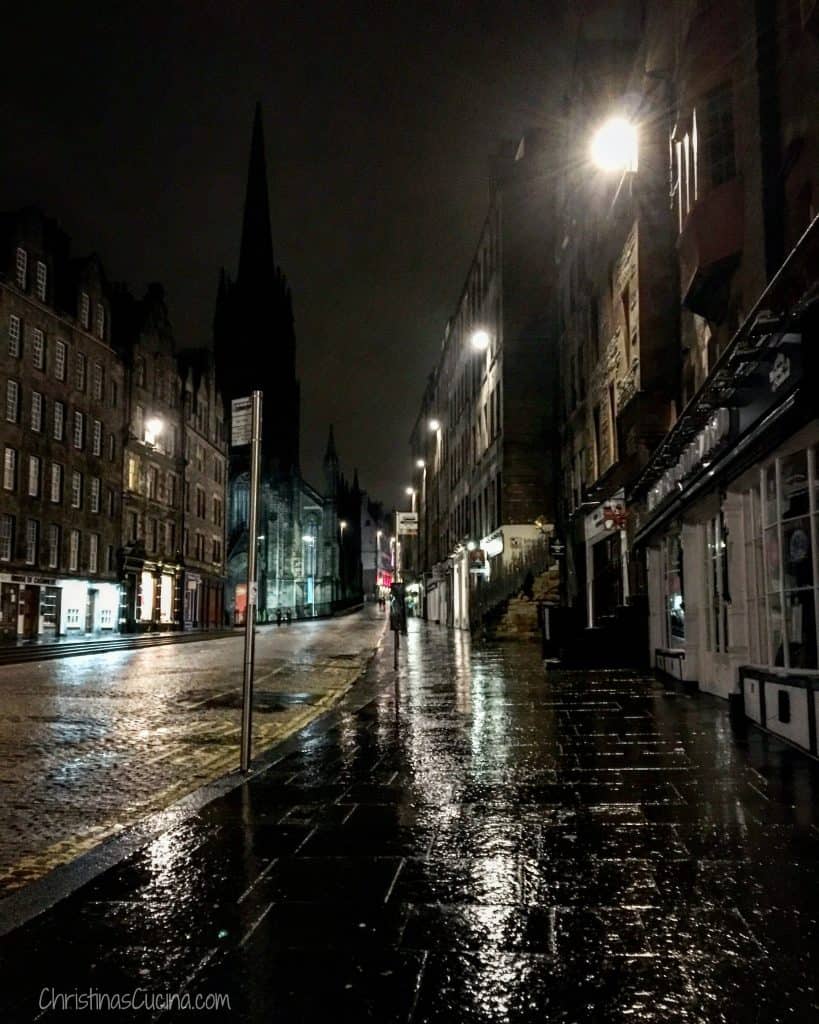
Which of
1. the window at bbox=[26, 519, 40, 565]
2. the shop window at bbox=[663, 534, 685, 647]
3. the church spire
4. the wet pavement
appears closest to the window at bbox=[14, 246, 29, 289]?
the window at bbox=[26, 519, 40, 565]

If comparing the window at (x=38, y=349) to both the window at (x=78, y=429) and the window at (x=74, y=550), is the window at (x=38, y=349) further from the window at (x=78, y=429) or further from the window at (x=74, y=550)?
the window at (x=74, y=550)

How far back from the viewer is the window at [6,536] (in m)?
41.5

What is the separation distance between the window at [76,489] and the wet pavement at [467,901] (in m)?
43.2

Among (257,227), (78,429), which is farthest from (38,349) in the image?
(257,227)

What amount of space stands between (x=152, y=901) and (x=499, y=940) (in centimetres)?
165

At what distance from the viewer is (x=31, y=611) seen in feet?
143

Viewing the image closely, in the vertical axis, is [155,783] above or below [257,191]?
below

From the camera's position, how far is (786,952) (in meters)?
3.46

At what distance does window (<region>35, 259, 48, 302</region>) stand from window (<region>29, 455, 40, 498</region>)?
26.6 ft

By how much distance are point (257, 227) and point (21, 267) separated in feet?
265

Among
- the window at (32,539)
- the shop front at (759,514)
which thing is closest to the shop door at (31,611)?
the window at (32,539)

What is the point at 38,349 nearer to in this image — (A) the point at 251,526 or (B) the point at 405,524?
(B) the point at 405,524

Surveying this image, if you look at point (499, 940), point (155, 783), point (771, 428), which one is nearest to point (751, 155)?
point (771, 428)

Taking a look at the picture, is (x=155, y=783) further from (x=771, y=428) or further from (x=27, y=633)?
(x=27, y=633)
